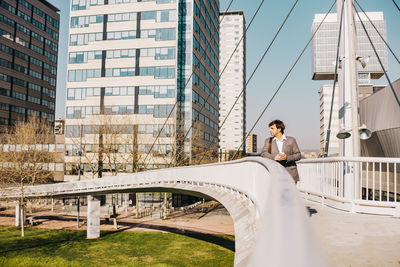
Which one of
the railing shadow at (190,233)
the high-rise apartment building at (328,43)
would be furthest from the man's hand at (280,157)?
the high-rise apartment building at (328,43)

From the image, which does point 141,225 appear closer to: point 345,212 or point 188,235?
point 188,235

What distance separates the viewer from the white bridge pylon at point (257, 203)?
92cm

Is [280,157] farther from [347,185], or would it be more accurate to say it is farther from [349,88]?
[349,88]

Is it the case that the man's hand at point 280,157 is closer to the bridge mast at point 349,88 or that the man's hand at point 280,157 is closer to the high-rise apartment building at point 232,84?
the bridge mast at point 349,88

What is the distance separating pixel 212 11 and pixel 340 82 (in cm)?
5881

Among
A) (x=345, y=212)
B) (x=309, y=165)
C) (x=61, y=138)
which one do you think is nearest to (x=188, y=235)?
(x=309, y=165)

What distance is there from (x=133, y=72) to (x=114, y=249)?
29998 mm

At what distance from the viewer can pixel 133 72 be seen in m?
50.1

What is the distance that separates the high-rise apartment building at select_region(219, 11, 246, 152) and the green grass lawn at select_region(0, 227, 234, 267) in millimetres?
113422

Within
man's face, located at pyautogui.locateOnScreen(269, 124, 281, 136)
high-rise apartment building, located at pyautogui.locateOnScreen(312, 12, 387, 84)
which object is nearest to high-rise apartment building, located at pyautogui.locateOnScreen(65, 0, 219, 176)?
man's face, located at pyautogui.locateOnScreen(269, 124, 281, 136)

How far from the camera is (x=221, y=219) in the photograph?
35.7m

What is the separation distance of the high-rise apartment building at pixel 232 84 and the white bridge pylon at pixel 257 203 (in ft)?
405

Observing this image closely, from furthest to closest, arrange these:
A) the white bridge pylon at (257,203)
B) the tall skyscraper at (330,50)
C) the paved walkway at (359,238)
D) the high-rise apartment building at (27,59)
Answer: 1. the tall skyscraper at (330,50)
2. the high-rise apartment building at (27,59)
3. the paved walkway at (359,238)
4. the white bridge pylon at (257,203)

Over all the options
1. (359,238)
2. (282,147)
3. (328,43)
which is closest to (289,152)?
(282,147)
